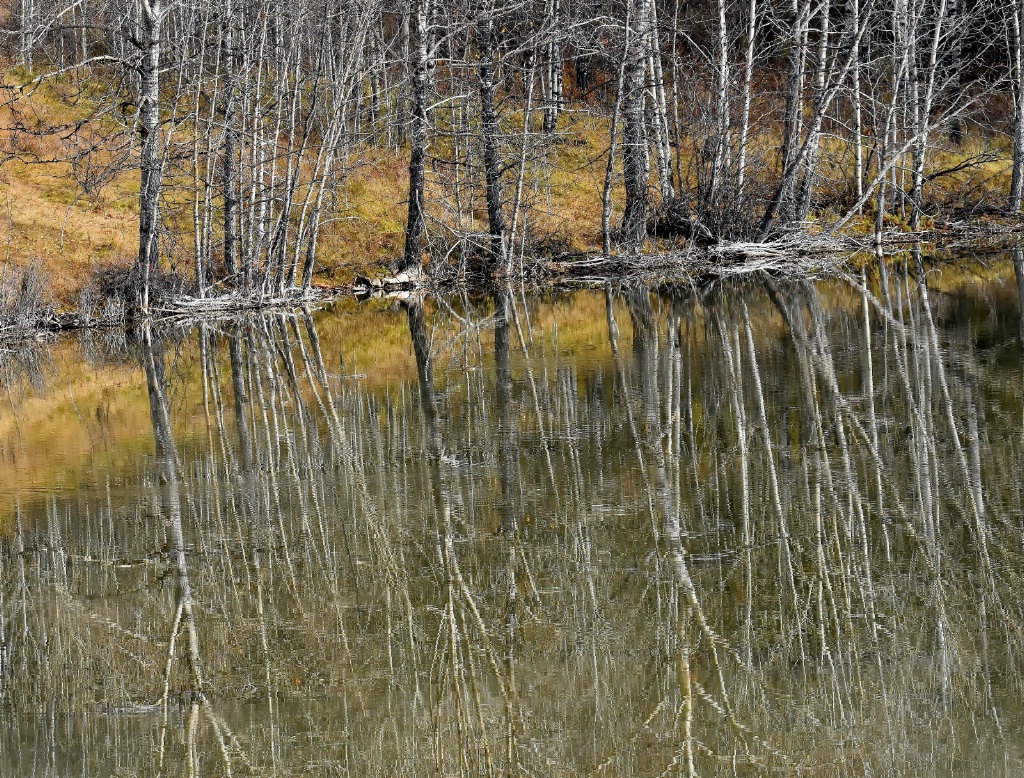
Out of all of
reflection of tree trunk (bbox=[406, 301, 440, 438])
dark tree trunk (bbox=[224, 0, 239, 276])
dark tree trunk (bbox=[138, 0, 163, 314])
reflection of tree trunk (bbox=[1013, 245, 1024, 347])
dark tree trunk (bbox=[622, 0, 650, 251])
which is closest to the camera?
reflection of tree trunk (bbox=[406, 301, 440, 438])

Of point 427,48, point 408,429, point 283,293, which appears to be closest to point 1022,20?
point 427,48

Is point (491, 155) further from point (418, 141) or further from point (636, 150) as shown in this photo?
point (636, 150)

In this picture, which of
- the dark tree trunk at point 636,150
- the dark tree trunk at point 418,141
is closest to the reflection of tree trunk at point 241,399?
the dark tree trunk at point 418,141

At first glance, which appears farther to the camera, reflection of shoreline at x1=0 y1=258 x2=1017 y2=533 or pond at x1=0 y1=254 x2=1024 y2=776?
reflection of shoreline at x1=0 y1=258 x2=1017 y2=533

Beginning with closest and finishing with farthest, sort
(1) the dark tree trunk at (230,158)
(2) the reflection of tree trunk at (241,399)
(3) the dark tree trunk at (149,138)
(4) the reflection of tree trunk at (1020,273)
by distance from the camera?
1. (2) the reflection of tree trunk at (241,399)
2. (4) the reflection of tree trunk at (1020,273)
3. (3) the dark tree trunk at (149,138)
4. (1) the dark tree trunk at (230,158)

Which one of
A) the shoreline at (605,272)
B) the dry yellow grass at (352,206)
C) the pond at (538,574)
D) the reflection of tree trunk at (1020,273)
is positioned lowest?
the pond at (538,574)

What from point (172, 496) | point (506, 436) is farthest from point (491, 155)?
point (172, 496)

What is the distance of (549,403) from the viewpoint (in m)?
10.1

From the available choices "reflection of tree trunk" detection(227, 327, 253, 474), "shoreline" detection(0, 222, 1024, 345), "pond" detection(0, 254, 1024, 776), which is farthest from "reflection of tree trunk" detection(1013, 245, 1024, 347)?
"reflection of tree trunk" detection(227, 327, 253, 474)

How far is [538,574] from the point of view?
567 centimetres

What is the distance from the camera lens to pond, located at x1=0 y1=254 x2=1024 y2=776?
159 inches

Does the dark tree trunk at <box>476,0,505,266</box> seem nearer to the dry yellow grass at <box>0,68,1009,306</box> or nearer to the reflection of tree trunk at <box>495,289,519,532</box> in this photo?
the dry yellow grass at <box>0,68,1009,306</box>

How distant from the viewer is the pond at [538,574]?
405 cm

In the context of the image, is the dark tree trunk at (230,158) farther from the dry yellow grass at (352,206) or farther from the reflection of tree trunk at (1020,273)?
the reflection of tree trunk at (1020,273)
